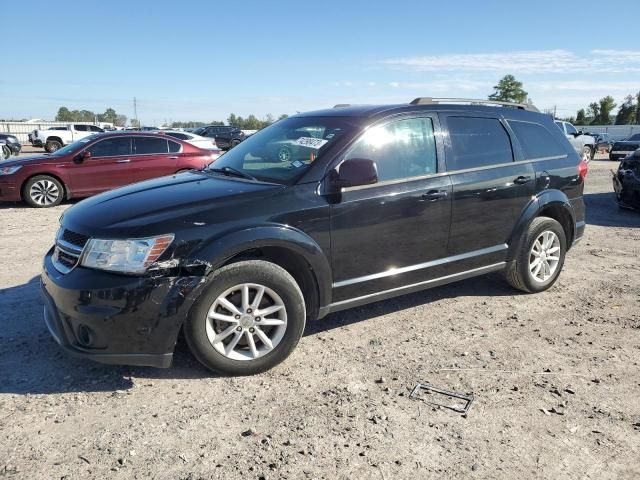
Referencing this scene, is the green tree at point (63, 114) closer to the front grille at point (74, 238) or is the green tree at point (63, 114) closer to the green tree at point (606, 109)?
the green tree at point (606, 109)

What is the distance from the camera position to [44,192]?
34.2 feet

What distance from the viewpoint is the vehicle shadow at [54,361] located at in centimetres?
335

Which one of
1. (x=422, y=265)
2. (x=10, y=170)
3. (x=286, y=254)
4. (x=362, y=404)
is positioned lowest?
(x=362, y=404)

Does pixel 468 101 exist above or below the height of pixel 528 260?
above

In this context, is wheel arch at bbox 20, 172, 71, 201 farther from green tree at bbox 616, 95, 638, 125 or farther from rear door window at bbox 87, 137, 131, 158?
green tree at bbox 616, 95, 638, 125

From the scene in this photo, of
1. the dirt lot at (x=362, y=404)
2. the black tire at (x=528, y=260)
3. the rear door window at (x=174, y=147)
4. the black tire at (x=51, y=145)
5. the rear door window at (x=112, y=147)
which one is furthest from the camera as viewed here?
the black tire at (x=51, y=145)

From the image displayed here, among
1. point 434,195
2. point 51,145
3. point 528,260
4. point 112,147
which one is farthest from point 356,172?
point 51,145

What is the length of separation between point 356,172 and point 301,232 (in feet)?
1.86

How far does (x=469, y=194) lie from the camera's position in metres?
4.39

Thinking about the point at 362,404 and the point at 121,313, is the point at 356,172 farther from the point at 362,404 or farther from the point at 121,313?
the point at 121,313

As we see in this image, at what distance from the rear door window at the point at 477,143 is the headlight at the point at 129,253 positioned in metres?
2.48

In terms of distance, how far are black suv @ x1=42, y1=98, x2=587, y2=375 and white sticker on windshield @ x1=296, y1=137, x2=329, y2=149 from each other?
0.02 m

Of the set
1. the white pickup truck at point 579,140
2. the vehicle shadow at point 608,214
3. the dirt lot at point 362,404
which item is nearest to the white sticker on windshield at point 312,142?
the dirt lot at point 362,404

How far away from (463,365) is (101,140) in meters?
→ 9.70
